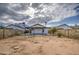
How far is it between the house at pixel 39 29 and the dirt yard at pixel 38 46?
57 millimetres

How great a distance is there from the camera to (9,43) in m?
1.78

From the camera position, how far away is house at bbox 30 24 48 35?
1.80 meters

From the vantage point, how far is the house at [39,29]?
1.80 metres

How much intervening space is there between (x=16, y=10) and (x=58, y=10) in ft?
1.72

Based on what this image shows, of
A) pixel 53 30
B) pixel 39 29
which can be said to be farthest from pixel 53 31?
pixel 39 29

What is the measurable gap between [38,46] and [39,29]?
0.21 meters

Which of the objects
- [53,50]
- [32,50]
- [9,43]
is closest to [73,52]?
[53,50]

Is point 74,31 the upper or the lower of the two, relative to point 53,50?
upper

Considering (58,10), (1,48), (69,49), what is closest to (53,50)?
(69,49)

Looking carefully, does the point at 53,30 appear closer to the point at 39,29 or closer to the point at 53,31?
the point at 53,31

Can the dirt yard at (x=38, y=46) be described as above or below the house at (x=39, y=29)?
below

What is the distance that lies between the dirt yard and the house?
6 centimetres
